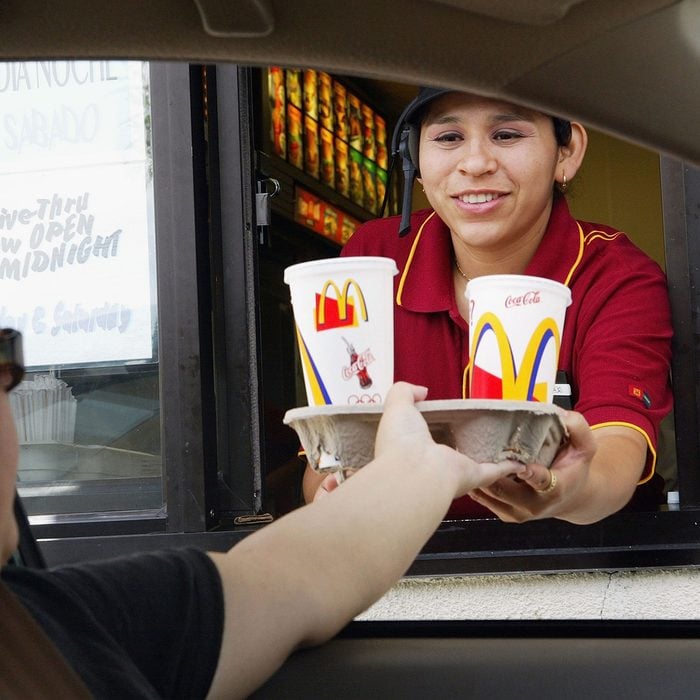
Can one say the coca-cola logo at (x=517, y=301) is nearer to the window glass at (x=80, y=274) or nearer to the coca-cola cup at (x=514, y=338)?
the coca-cola cup at (x=514, y=338)

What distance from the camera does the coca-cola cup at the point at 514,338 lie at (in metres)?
1.26

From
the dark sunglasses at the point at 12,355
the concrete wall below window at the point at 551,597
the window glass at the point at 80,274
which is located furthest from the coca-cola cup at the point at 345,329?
the window glass at the point at 80,274

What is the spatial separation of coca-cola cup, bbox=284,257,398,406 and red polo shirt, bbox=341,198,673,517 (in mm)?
793

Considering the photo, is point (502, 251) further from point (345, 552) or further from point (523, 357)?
point (345, 552)

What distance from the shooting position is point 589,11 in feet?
2.97

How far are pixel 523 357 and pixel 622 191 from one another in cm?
400

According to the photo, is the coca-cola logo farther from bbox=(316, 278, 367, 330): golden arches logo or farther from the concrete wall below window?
the concrete wall below window

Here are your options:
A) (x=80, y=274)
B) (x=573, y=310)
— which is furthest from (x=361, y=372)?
(x=80, y=274)

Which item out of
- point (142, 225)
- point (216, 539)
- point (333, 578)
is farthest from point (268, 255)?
point (333, 578)

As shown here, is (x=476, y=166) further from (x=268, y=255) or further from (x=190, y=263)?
→ (x=268, y=255)

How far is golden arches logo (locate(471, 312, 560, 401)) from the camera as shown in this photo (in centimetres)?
125

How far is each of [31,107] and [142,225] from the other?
43cm

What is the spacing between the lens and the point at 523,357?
126cm

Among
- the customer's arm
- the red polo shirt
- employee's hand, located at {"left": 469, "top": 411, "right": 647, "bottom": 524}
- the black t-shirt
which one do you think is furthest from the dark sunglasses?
the red polo shirt
